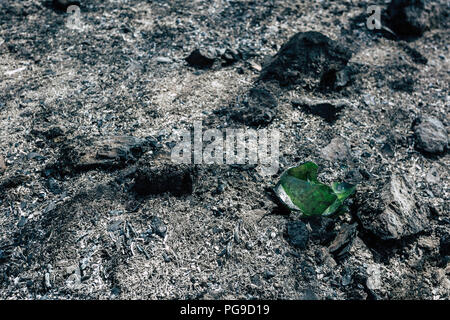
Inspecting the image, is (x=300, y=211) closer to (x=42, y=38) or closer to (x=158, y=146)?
(x=158, y=146)

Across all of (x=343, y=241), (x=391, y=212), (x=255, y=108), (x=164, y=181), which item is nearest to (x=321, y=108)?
(x=255, y=108)

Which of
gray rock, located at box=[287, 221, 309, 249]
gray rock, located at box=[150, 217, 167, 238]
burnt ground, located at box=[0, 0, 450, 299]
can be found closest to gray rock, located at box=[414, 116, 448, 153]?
burnt ground, located at box=[0, 0, 450, 299]

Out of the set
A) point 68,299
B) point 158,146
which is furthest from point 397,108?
point 68,299

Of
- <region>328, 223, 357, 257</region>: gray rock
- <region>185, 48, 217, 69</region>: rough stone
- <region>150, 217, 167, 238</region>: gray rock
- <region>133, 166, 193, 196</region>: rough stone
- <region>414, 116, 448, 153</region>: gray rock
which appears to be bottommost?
<region>328, 223, 357, 257</region>: gray rock

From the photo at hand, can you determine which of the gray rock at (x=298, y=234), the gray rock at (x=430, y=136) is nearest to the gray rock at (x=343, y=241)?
the gray rock at (x=298, y=234)

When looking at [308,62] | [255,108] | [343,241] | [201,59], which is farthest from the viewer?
[201,59]

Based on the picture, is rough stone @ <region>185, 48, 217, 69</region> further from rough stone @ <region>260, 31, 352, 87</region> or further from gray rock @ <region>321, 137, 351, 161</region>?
gray rock @ <region>321, 137, 351, 161</region>

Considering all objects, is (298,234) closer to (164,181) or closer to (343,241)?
(343,241)
